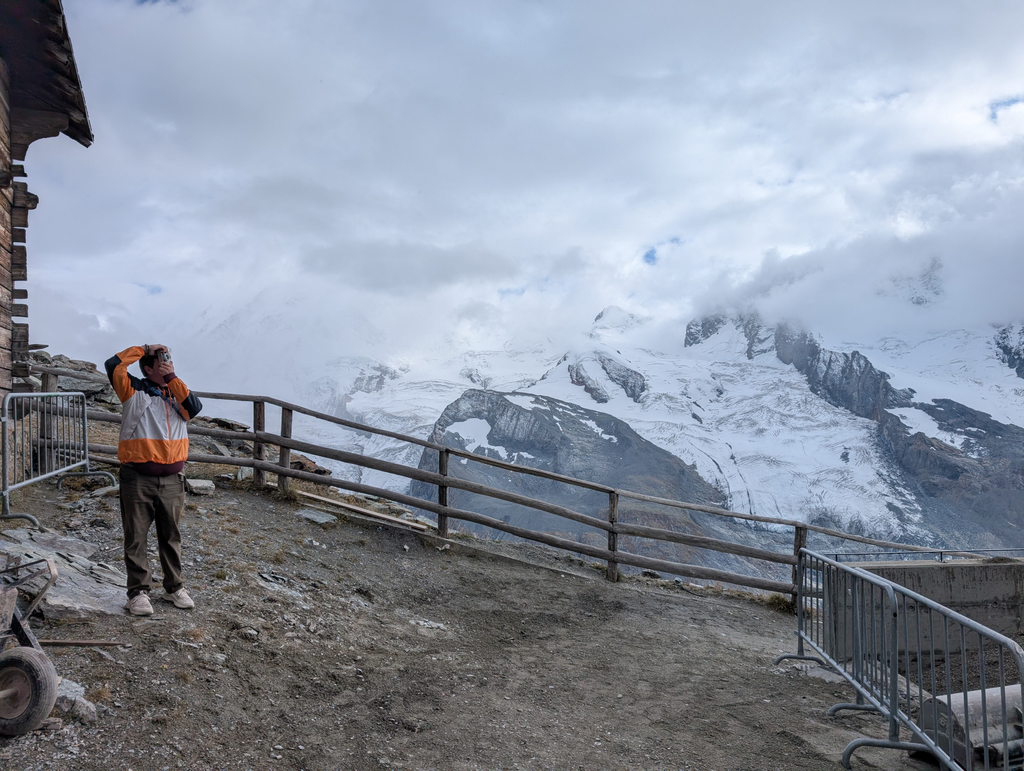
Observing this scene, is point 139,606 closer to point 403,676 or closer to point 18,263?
point 403,676

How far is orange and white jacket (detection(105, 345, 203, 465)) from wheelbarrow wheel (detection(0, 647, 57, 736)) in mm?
1880

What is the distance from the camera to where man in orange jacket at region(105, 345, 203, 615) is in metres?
4.99

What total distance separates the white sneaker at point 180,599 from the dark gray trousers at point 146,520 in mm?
60

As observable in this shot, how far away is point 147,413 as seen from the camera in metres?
5.08

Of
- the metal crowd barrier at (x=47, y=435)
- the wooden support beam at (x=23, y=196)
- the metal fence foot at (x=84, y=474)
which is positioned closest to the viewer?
the metal crowd barrier at (x=47, y=435)

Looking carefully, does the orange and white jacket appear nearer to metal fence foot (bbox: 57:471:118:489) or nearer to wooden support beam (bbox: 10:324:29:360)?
wooden support beam (bbox: 10:324:29:360)

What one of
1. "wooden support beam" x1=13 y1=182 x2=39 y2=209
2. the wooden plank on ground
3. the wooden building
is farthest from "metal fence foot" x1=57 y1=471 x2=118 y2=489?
"wooden support beam" x1=13 y1=182 x2=39 y2=209

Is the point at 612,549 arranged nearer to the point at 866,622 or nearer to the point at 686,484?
the point at 866,622

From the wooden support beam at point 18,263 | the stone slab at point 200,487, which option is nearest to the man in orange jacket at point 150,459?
the wooden support beam at point 18,263

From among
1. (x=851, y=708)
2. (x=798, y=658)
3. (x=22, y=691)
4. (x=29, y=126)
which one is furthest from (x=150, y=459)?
(x=798, y=658)

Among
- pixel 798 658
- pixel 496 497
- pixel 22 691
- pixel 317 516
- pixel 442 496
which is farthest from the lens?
pixel 442 496

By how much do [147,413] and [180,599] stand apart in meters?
1.56

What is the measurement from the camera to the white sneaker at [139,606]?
4.91m

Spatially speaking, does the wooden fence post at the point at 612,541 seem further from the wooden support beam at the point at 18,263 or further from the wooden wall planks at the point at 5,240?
the wooden support beam at the point at 18,263
